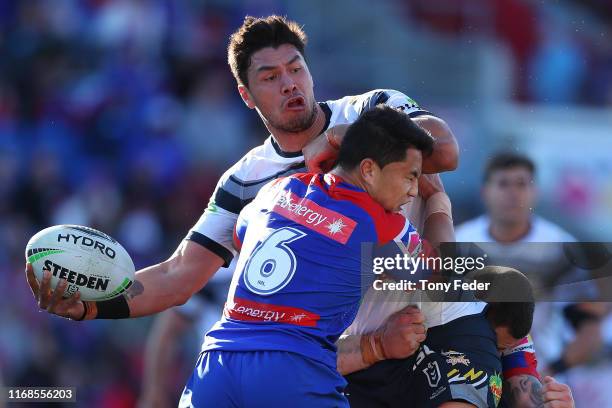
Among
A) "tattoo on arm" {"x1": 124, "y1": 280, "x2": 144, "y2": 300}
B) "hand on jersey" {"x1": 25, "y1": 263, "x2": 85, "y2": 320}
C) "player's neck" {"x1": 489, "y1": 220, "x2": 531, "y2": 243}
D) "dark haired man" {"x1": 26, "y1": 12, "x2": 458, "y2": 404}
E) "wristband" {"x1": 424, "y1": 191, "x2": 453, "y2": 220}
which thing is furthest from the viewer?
"player's neck" {"x1": 489, "y1": 220, "x2": 531, "y2": 243}

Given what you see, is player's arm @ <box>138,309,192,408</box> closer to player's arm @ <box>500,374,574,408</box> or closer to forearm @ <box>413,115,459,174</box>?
player's arm @ <box>500,374,574,408</box>

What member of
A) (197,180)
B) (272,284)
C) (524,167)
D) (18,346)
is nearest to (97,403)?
(18,346)

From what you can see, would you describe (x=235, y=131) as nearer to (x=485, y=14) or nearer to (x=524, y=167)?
(x=485, y=14)

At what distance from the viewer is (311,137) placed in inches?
208

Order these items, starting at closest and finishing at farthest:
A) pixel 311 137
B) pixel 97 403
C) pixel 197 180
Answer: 1. pixel 311 137
2. pixel 97 403
3. pixel 197 180

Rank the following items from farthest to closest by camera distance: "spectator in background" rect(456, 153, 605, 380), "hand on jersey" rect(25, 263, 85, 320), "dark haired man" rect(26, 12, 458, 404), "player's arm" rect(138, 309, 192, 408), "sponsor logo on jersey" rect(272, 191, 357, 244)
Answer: "player's arm" rect(138, 309, 192, 408) → "spectator in background" rect(456, 153, 605, 380) → "dark haired man" rect(26, 12, 458, 404) → "hand on jersey" rect(25, 263, 85, 320) → "sponsor logo on jersey" rect(272, 191, 357, 244)

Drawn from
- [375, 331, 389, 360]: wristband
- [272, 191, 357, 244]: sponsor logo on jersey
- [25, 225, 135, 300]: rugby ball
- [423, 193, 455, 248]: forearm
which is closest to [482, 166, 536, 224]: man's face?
[423, 193, 455, 248]: forearm

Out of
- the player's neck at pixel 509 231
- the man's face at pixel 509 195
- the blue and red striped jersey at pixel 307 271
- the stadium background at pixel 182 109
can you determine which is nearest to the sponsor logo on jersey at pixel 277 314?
the blue and red striped jersey at pixel 307 271

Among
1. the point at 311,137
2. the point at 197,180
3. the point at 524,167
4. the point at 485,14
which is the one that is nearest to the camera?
the point at 311,137

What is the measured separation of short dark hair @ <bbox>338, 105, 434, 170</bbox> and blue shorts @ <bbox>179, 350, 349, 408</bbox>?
2.49ft

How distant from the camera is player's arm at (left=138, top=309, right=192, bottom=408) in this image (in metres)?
8.29

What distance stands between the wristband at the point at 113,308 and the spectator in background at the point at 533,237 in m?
2.58

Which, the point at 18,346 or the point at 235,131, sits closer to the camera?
the point at 18,346

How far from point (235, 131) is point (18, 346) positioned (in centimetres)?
286
